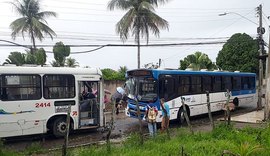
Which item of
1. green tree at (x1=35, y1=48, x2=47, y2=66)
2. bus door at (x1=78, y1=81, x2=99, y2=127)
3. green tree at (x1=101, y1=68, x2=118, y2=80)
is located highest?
green tree at (x1=35, y1=48, x2=47, y2=66)

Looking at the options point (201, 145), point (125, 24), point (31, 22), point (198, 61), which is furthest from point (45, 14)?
point (201, 145)

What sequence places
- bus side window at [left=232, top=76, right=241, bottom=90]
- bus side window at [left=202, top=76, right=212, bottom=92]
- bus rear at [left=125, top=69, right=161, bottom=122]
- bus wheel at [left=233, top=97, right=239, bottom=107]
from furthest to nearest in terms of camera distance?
1. bus wheel at [left=233, top=97, right=239, bottom=107]
2. bus side window at [left=232, top=76, right=241, bottom=90]
3. bus side window at [left=202, top=76, right=212, bottom=92]
4. bus rear at [left=125, top=69, right=161, bottom=122]

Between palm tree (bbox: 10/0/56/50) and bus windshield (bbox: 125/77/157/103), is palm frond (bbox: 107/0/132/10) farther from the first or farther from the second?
bus windshield (bbox: 125/77/157/103)

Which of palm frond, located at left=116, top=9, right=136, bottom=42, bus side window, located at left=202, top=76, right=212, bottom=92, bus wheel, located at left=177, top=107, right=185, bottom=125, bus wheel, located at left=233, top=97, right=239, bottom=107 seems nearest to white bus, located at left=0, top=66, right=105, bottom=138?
bus wheel, located at left=177, top=107, right=185, bottom=125

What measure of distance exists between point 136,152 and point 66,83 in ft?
18.4

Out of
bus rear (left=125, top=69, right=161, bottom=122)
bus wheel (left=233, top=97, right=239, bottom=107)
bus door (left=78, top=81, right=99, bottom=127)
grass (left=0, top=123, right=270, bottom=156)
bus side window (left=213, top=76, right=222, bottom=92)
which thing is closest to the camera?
grass (left=0, top=123, right=270, bottom=156)

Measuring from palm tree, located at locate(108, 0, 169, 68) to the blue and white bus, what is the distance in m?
9.36

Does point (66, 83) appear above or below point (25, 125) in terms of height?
above

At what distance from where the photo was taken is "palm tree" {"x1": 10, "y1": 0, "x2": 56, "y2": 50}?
27767 millimetres

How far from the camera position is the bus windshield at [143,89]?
14070mm

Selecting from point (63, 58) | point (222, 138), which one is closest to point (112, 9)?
point (63, 58)

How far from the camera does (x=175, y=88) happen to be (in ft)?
48.6

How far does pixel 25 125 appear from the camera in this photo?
11180 mm

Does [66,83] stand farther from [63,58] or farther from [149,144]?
[63,58]
